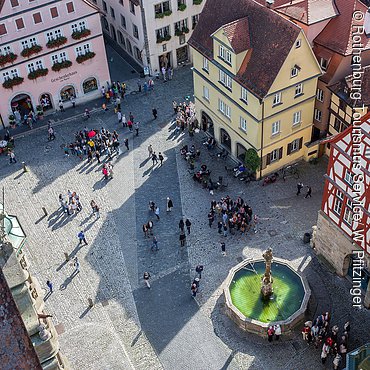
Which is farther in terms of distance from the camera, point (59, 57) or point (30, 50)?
point (59, 57)

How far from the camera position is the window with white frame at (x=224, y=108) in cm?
5241

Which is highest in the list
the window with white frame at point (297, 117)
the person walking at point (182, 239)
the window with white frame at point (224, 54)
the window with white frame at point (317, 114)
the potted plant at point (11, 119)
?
→ the window with white frame at point (224, 54)

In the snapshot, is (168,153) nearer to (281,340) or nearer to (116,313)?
(116,313)

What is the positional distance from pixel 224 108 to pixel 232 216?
1024 centimetres

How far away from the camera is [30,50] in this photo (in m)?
57.5

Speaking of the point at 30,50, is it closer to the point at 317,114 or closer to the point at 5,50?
the point at 5,50

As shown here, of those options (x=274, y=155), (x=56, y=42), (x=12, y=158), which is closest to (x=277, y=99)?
(x=274, y=155)

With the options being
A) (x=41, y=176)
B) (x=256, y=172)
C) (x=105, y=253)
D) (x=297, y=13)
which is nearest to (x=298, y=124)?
(x=256, y=172)

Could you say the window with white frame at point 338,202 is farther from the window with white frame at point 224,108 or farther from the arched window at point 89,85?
the arched window at point 89,85

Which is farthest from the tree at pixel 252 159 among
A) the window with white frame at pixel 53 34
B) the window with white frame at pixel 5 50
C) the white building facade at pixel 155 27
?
the window with white frame at pixel 5 50

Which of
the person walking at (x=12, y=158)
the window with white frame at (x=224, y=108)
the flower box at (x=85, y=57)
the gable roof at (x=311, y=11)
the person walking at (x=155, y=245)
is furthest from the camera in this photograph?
the flower box at (x=85, y=57)

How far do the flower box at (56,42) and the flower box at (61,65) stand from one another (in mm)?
1873

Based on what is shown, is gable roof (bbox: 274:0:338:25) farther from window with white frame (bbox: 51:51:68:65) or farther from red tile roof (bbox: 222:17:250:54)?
window with white frame (bbox: 51:51:68:65)

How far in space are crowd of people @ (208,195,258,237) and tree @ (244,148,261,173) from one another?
3193mm
